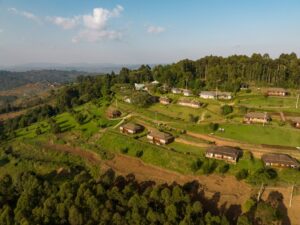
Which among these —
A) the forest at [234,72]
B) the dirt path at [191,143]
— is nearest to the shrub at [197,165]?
the dirt path at [191,143]

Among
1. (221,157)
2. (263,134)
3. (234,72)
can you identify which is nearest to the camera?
(221,157)

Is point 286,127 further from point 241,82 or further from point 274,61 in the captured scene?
point 274,61

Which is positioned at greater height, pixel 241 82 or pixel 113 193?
pixel 241 82

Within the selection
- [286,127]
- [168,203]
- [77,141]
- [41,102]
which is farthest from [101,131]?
[41,102]

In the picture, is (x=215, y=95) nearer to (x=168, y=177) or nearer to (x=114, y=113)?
(x=114, y=113)

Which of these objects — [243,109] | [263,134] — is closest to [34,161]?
[243,109]

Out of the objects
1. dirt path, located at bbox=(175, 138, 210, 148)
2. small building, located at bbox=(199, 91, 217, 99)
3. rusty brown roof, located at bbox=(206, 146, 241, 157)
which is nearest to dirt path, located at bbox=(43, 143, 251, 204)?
rusty brown roof, located at bbox=(206, 146, 241, 157)

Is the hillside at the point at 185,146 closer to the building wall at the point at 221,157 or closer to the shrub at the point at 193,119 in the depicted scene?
the shrub at the point at 193,119
